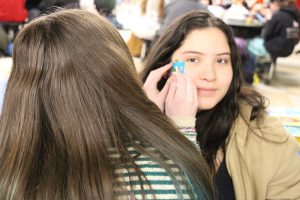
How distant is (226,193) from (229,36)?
0.60 meters

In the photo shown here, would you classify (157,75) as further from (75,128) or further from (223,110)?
(75,128)

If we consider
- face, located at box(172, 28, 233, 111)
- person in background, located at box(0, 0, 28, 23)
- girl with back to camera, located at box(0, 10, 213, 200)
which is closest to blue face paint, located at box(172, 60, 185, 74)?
face, located at box(172, 28, 233, 111)

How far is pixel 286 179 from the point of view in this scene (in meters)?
1.39

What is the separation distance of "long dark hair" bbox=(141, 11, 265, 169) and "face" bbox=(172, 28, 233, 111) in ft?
0.14

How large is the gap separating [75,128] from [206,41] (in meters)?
0.80

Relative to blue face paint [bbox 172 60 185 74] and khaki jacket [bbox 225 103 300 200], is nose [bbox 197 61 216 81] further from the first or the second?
khaki jacket [bbox 225 103 300 200]

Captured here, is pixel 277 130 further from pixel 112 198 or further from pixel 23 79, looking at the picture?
pixel 23 79

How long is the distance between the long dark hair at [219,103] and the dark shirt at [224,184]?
2.8 inches

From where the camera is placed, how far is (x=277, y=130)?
1469 mm

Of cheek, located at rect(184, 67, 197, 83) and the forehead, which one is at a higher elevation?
the forehead

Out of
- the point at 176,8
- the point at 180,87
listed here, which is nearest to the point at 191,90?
the point at 180,87

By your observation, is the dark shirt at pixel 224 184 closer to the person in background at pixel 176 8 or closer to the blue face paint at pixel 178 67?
the blue face paint at pixel 178 67

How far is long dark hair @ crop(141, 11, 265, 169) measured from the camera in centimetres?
154

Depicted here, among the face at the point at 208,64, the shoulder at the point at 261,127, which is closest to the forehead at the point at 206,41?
the face at the point at 208,64
